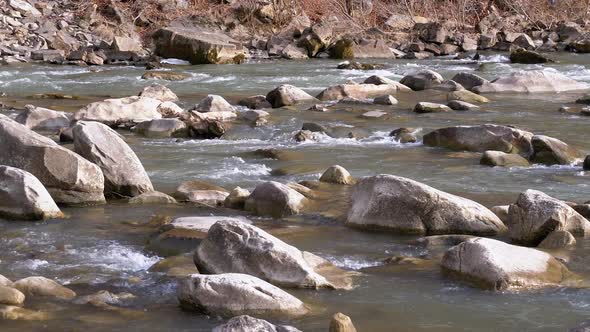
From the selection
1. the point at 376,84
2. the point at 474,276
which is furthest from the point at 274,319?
the point at 376,84

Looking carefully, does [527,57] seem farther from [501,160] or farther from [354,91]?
[501,160]

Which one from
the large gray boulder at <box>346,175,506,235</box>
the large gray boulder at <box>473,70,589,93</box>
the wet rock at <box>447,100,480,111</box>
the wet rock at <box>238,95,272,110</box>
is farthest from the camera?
the large gray boulder at <box>473,70,589,93</box>

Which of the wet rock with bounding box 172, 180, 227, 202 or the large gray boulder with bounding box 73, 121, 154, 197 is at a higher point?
the large gray boulder with bounding box 73, 121, 154, 197

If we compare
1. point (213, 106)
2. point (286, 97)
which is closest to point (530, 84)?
point (286, 97)

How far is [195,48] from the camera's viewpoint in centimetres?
2155

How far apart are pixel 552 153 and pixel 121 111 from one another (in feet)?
19.1

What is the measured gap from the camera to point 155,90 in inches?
579

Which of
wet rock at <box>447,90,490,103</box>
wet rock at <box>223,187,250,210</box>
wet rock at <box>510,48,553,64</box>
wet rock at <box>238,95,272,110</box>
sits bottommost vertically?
wet rock at <box>510,48,553,64</box>

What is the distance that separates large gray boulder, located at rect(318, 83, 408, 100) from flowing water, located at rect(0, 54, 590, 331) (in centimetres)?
49

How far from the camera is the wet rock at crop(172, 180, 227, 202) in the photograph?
7933mm

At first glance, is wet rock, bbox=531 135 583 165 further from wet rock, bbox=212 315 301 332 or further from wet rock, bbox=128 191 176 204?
wet rock, bbox=212 315 301 332

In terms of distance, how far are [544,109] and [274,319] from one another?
9.91 metres

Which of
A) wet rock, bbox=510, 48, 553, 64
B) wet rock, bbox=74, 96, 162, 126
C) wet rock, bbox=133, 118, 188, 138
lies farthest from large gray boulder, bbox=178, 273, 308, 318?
wet rock, bbox=510, 48, 553, 64

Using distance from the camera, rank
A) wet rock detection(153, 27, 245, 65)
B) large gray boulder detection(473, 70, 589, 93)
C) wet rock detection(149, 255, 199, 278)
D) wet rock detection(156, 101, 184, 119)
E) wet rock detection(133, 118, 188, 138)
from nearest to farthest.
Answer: wet rock detection(149, 255, 199, 278) → wet rock detection(133, 118, 188, 138) → wet rock detection(156, 101, 184, 119) → large gray boulder detection(473, 70, 589, 93) → wet rock detection(153, 27, 245, 65)
